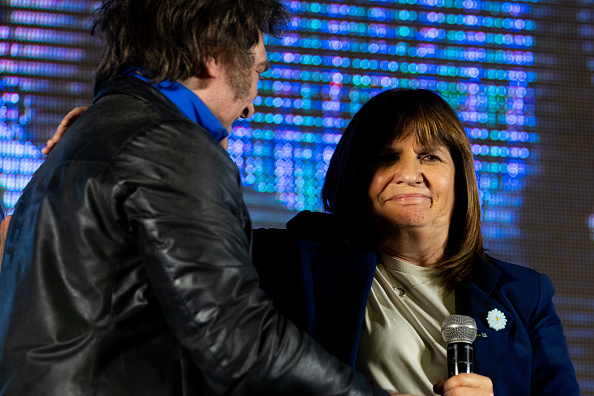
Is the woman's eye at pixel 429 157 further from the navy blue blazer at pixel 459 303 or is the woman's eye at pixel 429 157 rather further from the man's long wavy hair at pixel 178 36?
the man's long wavy hair at pixel 178 36

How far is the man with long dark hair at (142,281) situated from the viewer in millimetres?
1073

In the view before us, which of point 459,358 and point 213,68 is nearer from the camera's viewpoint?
point 213,68

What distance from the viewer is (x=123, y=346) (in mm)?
1139

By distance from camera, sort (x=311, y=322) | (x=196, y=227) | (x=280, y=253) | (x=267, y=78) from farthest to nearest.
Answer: (x=267, y=78)
(x=280, y=253)
(x=311, y=322)
(x=196, y=227)

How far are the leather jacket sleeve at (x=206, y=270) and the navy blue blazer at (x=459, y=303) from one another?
1.99 ft

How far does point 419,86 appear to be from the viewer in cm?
330

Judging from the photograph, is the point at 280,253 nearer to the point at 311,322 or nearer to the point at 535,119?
the point at 311,322

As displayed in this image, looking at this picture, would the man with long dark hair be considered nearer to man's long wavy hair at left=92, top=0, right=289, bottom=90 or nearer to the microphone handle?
man's long wavy hair at left=92, top=0, right=289, bottom=90

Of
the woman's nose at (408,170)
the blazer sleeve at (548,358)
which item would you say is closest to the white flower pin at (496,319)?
the blazer sleeve at (548,358)

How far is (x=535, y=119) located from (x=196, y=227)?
268 centimetres

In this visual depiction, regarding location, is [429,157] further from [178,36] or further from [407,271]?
[178,36]

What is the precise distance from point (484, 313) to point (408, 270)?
0.21 m

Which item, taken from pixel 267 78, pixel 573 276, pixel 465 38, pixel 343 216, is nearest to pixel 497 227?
pixel 573 276

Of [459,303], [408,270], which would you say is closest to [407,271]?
[408,270]
